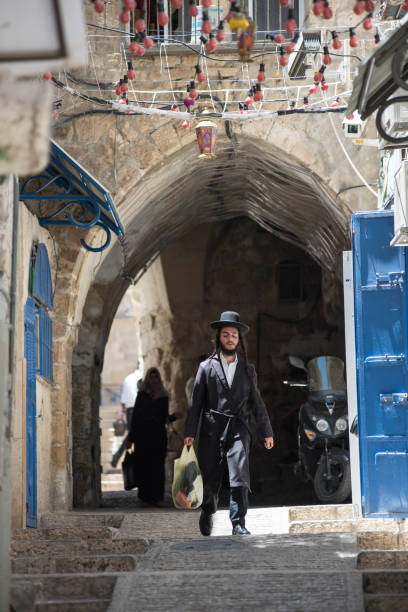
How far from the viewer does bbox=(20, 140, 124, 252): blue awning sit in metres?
9.07

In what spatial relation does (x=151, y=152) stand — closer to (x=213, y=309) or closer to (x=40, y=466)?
(x=40, y=466)

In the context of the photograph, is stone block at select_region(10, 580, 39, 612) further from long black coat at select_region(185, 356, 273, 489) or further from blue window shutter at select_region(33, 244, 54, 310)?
blue window shutter at select_region(33, 244, 54, 310)

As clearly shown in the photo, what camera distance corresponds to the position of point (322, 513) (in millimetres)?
9492

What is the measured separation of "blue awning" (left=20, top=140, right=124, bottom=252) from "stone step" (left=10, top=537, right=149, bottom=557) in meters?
2.95

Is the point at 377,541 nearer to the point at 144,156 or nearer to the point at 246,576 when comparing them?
the point at 246,576

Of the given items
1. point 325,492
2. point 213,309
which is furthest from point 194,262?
point 325,492

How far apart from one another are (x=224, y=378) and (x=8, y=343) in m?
3.04

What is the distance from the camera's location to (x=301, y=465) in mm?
12148

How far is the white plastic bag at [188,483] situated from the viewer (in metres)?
7.88

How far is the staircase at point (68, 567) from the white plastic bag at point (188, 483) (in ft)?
1.70

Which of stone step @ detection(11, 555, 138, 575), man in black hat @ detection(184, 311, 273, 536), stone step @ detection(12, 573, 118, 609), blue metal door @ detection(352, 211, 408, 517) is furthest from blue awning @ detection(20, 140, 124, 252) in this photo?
stone step @ detection(12, 573, 118, 609)

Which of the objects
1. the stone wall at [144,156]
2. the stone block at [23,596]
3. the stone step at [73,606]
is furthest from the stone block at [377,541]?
the stone wall at [144,156]

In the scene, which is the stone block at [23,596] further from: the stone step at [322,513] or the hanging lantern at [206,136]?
the hanging lantern at [206,136]

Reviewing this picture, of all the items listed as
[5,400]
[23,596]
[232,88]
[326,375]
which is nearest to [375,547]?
[23,596]
